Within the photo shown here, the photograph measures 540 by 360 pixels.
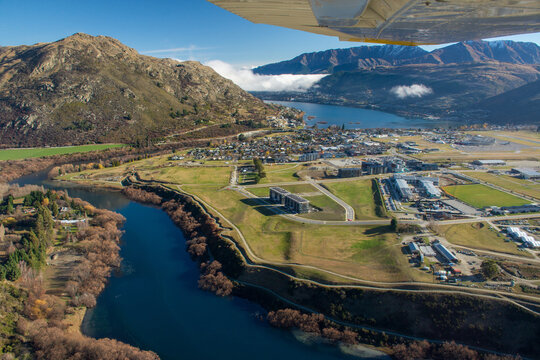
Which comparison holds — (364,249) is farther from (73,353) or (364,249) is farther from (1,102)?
(1,102)

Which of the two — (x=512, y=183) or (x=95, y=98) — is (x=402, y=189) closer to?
(x=512, y=183)

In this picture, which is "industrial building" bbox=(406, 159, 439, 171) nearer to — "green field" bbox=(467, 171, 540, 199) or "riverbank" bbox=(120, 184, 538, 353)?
"green field" bbox=(467, 171, 540, 199)

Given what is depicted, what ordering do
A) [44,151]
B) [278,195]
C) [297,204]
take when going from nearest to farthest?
[297,204], [278,195], [44,151]

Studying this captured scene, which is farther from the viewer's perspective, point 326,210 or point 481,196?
point 481,196


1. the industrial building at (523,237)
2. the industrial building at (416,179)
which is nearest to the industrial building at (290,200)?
the industrial building at (416,179)

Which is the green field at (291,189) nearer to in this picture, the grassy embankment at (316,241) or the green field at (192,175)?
the grassy embankment at (316,241)

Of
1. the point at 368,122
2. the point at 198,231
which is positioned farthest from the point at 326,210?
the point at 368,122

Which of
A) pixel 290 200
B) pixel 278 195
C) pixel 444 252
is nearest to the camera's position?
pixel 444 252

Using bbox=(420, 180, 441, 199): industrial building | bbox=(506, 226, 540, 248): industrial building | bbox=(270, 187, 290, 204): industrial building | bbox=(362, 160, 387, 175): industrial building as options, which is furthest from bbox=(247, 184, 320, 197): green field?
bbox=(506, 226, 540, 248): industrial building

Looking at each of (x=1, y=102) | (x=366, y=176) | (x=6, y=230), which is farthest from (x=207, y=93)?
(x=6, y=230)
